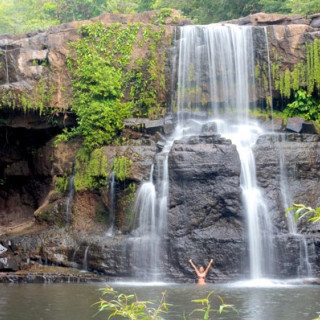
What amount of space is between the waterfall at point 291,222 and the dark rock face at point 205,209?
1545mm

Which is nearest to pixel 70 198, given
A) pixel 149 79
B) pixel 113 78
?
pixel 113 78

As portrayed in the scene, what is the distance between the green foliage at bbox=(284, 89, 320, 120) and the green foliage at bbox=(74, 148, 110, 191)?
7807 mm

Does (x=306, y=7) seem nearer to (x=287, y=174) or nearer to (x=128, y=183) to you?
(x=287, y=174)

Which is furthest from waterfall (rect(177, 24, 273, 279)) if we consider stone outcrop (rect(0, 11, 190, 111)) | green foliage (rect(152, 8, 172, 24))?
green foliage (rect(152, 8, 172, 24))

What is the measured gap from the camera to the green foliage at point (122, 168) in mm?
19031

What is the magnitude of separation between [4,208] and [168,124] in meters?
7.56

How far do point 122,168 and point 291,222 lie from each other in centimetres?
561

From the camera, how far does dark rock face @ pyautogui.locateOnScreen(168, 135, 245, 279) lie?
659 inches

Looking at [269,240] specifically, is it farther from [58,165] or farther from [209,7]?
[209,7]

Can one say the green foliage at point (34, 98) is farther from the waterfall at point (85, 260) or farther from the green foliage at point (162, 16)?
the waterfall at point (85, 260)

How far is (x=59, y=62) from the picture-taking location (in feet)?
74.6

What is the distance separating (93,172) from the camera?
65.2 ft

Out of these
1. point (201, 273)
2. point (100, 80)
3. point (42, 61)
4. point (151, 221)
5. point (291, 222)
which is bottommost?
point (201, 273)

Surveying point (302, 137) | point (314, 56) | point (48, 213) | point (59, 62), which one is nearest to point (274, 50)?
point (314, 56)
